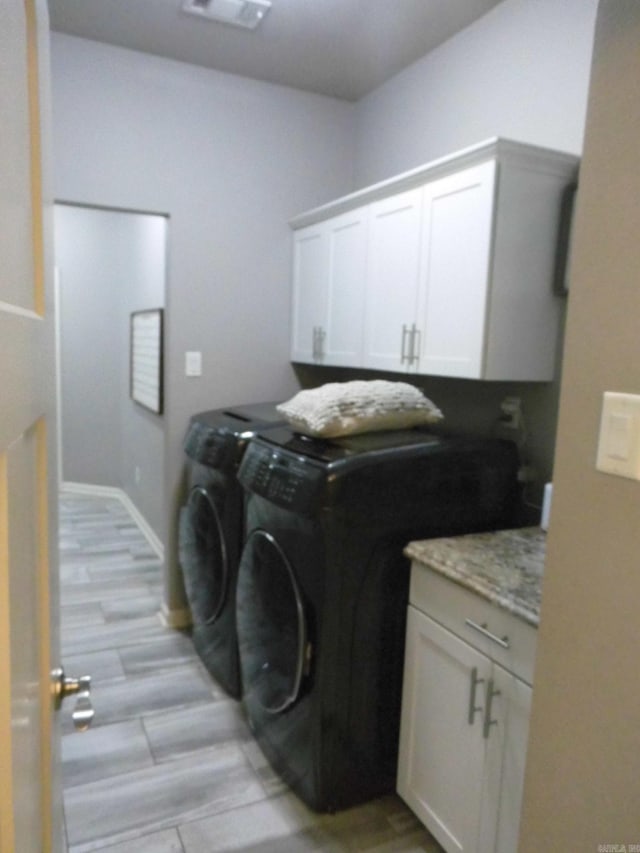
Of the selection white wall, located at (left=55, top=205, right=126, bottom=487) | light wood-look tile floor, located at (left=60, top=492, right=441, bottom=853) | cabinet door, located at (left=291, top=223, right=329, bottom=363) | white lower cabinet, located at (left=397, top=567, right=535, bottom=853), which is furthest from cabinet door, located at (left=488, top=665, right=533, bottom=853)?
white wall, located at (left=55, top=205, right=126, bottom=487)

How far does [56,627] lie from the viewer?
0.90 m

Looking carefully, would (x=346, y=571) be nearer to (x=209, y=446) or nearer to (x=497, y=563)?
(x=497, y=563)

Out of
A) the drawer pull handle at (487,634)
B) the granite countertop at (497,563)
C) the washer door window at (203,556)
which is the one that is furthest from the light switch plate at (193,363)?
the drawer pull handle at (487,634)

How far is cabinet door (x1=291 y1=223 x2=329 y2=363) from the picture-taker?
2664 mm

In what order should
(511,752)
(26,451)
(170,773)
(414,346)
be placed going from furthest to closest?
(414,346)
(170,773)
(511,752)
(26,451)

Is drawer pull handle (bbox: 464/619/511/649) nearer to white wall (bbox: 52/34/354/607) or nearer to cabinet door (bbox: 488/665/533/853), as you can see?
cabinet door (bbox: 488/665/533/853)

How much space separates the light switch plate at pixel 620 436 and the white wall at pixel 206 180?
2.25 m

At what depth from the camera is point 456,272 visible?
1.87 metres

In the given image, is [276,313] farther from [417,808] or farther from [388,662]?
[417,808]

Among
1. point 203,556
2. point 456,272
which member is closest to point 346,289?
point 456,272

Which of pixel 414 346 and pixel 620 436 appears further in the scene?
pixel 414 346

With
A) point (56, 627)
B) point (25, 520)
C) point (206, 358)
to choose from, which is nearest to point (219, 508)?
point (206, 358)

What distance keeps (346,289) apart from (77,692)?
1952 mm

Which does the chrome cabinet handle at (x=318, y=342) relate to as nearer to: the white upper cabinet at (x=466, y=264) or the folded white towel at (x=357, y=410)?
the white upper cabinet at (x=466, y=264)
